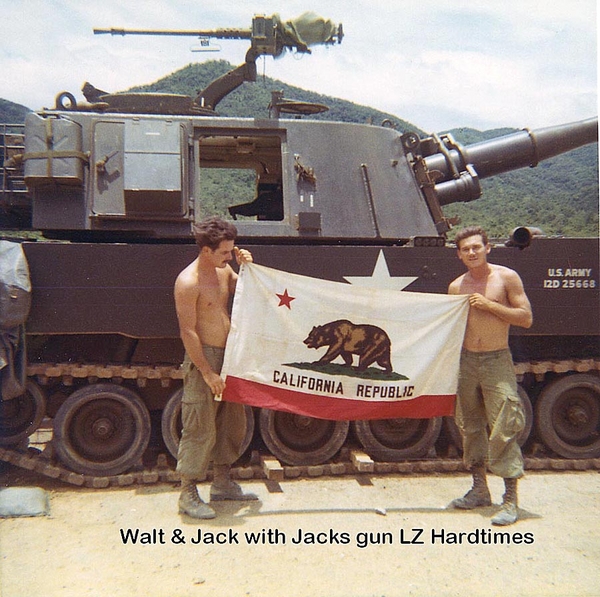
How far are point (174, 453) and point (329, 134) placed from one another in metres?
3.24

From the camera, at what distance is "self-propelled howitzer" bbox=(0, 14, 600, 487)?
18.3 ft

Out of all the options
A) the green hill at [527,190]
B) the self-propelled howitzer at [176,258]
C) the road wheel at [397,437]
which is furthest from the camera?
the green hill at [527,190]

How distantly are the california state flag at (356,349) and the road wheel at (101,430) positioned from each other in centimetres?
133

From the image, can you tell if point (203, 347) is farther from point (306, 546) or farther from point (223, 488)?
point (306, 546)

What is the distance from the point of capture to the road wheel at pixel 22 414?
5676 mm

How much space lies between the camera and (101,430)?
5.79 meters

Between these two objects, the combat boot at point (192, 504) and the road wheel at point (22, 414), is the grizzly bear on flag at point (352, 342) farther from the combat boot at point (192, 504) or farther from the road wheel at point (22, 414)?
the road wheel at point (22, 414)

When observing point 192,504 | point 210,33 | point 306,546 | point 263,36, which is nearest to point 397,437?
point 306,546

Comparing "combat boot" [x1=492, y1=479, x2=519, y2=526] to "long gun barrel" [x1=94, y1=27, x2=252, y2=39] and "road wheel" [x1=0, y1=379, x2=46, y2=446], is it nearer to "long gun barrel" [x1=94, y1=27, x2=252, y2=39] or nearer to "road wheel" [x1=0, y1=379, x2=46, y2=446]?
"road wheel" [x1=0, y1=379, x2=46, y2=446]

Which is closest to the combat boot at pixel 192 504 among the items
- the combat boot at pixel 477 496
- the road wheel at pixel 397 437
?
the road wheel at pixel 397 437

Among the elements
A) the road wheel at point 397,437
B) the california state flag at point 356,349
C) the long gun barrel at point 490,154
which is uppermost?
the long gun barrel at point 490,154

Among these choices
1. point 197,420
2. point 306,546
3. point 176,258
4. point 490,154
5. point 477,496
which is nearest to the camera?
point 306,546

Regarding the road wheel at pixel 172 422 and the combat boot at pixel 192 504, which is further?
the road wheel at pixel 172 422

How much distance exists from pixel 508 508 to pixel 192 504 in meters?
2.31
